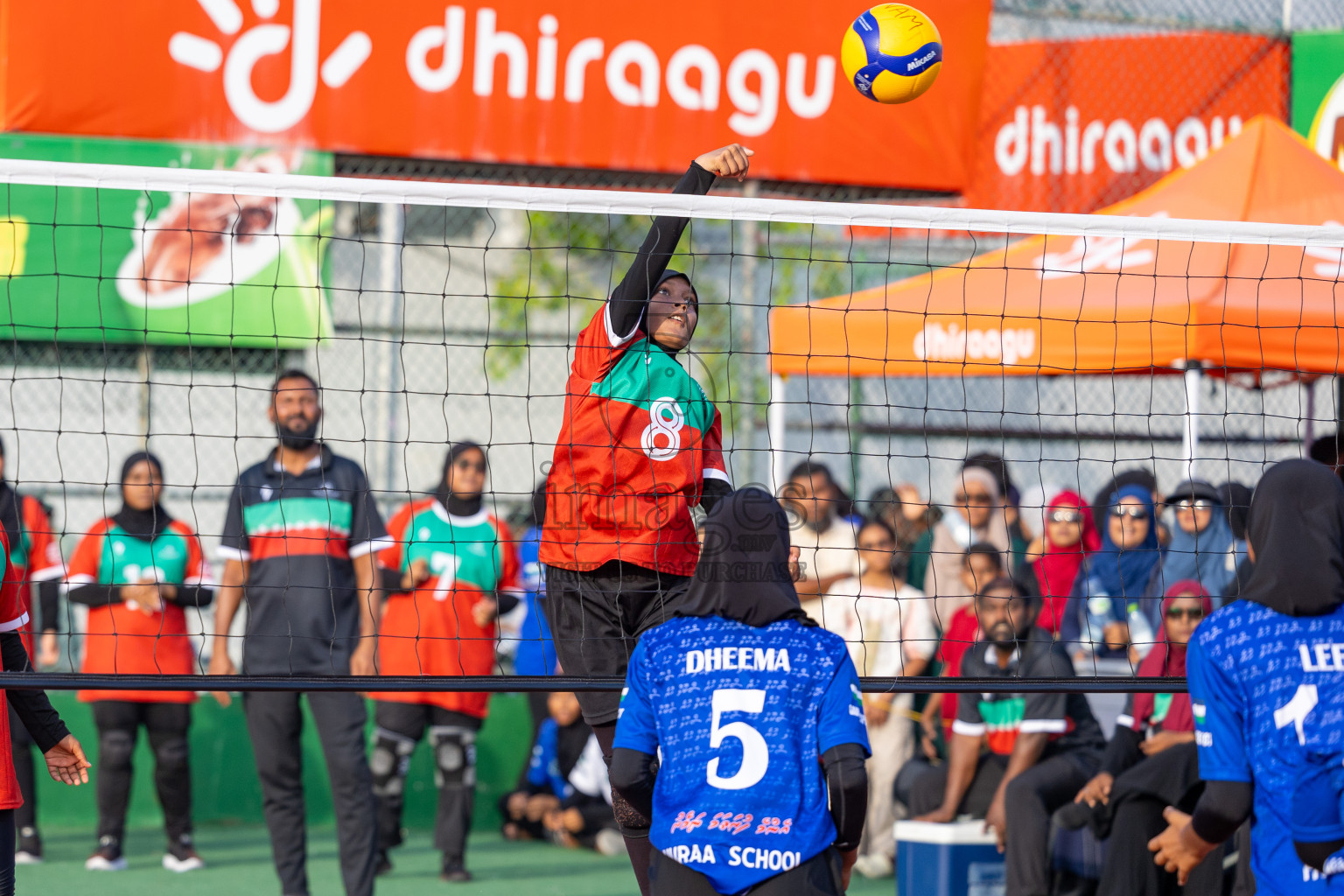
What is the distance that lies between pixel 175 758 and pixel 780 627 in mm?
4773

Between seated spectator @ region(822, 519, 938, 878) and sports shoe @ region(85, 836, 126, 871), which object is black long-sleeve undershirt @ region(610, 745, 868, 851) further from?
sports shoe @ region(85, 836, 126, 871)

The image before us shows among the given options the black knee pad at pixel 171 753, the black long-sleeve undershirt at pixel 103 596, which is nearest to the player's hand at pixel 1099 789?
the black long-sleeve undershirt at pixel 103 596

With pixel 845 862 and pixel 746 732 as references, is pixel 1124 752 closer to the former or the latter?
pixel 845 862

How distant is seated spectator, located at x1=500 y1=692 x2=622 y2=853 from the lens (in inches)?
297

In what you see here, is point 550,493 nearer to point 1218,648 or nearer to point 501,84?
point 1218,648

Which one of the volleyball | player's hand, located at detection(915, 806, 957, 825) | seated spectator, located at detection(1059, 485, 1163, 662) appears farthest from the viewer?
seated spectator, located at detection(1059, 485, 1163, 662)

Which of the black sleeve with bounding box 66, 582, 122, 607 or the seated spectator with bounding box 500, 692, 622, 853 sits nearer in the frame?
the black sleeve with bounding box 66, 582, 122, 607

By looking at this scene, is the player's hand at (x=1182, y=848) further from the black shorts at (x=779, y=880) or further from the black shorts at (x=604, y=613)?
the black shorts at (x=604, y=613)

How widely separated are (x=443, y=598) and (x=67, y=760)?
357 centimetres

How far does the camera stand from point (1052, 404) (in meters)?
11.2

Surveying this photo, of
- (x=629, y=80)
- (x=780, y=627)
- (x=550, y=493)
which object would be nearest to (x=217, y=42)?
(x=629, y=80)

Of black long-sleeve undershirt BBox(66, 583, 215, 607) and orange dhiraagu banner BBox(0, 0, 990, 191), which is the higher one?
orange dhiraagu banner BBox(0, 0, 990, 191)

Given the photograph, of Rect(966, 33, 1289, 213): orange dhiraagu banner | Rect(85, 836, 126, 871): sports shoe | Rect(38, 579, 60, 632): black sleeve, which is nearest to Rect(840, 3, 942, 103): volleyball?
Rect(966, 33, 1289, 213): orange dhiraagu banner

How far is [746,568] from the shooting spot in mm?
3131
